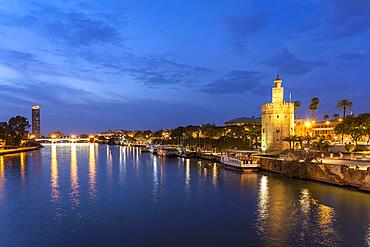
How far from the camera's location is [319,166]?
5200 centimetres

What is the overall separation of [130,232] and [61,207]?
38.3 feet

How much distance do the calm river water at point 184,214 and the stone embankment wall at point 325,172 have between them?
142cm

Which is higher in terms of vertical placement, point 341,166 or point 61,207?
point 341,166

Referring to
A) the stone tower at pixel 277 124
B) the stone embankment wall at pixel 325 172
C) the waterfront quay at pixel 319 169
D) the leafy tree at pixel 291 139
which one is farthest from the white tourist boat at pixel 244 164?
the stone tower at pixel 277 124

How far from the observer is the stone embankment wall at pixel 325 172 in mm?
43406

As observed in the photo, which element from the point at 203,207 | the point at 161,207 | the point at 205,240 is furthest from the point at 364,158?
the point at 205,240

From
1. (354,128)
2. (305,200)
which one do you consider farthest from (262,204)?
(354,128)

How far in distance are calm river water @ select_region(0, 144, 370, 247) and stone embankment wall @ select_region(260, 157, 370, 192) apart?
1418 millimetres

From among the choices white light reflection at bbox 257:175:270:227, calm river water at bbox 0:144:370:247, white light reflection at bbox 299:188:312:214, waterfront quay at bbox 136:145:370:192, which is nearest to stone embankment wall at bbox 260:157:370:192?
waterfront quay at bbox 136:145:370:192

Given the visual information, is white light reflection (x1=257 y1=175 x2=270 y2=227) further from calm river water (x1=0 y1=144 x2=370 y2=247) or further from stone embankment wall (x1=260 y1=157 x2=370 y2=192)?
stone embankment wall (x1=260 y1=157 x2=370 y2=192)

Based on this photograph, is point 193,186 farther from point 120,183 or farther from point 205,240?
point 205,240

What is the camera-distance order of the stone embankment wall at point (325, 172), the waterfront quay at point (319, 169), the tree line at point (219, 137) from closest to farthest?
the stone embankment wall at point (325, 172) < the waterfront quay at point (319, 169) < the tree line at point (219, 137)

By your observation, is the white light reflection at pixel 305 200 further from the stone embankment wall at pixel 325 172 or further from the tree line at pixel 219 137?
the tree line at pixel 219 137

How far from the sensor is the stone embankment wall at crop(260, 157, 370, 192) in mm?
43406
